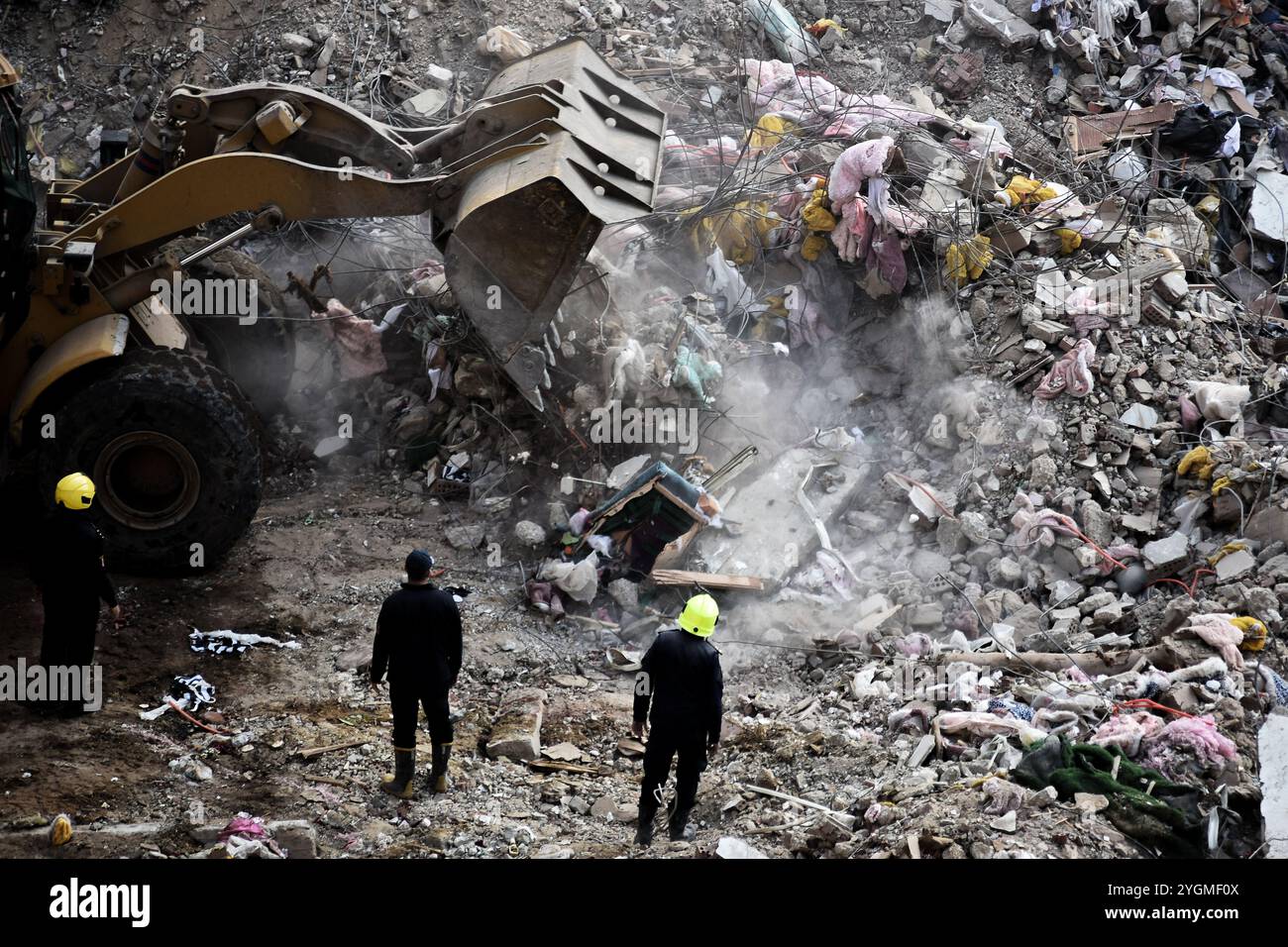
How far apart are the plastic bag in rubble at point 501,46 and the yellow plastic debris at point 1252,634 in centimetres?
753

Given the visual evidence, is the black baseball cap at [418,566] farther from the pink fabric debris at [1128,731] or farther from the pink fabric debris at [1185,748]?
the pink fabric debris at [1185,748]

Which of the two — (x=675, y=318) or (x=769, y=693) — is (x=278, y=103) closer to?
(x=675, y=318)

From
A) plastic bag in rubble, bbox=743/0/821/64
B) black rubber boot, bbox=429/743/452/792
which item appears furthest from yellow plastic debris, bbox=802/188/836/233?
black rubber boot, bbox=429/743/452/792

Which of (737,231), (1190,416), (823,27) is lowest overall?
(1190,416)

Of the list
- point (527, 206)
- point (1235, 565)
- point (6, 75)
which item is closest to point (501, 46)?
point (527, 206)

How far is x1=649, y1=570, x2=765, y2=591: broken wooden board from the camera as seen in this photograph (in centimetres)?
761

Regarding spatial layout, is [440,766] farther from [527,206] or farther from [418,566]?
[527,206]

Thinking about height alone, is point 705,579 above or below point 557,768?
above

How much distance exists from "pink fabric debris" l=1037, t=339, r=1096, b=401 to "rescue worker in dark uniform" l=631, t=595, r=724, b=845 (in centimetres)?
395

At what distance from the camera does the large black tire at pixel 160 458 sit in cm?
653

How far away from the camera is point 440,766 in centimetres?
570

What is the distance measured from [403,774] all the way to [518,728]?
83cm

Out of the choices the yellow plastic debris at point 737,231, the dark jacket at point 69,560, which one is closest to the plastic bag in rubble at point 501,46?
the yellow plastic debris at point 737,231

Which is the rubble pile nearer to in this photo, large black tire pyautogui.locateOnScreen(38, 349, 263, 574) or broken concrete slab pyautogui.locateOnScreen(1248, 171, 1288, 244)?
broken concrete slab pyautogui.locateOnScreen(1248, 171, 1288, 244)
